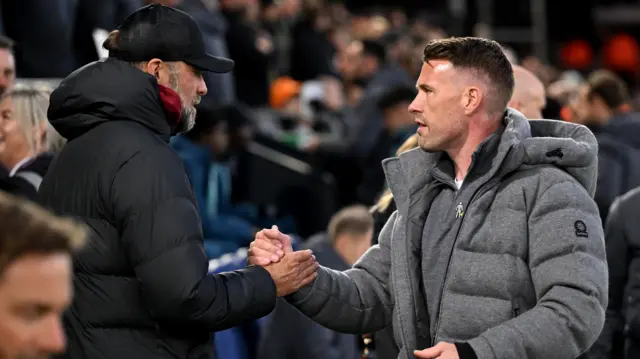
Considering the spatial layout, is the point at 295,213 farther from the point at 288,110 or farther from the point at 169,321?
the point at 169,321

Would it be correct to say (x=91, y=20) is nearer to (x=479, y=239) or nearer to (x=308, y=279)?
(x=308, y=279)

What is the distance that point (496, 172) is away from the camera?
163 inches

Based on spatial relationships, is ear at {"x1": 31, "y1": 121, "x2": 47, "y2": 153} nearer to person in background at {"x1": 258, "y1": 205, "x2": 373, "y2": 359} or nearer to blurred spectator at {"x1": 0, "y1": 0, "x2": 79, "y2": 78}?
person in background at {"x1": 258, "y1": 205, "x2": 373, "y2": 359}

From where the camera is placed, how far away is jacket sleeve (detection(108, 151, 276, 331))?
3.76 m

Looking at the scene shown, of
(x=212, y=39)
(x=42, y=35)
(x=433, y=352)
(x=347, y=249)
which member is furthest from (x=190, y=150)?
(x=433, y=352)

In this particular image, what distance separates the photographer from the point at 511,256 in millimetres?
4023

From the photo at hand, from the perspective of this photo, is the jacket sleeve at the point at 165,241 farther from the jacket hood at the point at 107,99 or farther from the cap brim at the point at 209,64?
the cap brim at the point at 209,64

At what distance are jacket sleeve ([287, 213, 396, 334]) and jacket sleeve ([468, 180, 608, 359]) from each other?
0.69 meters

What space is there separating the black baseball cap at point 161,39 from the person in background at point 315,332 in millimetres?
2794

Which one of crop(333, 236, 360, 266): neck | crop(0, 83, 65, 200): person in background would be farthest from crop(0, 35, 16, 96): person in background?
crop(333, 236, 360, 266): neck

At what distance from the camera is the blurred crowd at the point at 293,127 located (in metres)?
6.01

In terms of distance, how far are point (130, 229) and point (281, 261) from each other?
0.69m

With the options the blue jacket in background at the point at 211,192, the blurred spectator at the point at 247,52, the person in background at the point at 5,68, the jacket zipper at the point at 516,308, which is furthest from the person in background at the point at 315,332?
the blurred spectator at the point at 247,52

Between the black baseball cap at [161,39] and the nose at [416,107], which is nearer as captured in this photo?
the black baseball cap at [161,39]
